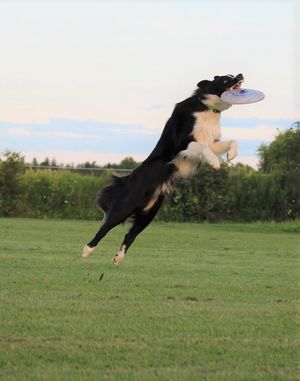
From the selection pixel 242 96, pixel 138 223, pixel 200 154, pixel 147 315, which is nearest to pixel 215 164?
pixel 200 154

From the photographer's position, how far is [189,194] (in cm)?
3212

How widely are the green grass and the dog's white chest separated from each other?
6.38 ft

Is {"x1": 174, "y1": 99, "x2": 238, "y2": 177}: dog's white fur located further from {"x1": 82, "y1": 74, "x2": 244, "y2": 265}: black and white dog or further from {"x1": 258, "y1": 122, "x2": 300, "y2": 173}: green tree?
{"x1": 258, "y1": 122, "x2": 300, "y2": 173}: green tree

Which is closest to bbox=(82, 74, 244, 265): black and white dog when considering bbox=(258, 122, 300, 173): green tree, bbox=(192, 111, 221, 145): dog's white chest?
bbox=(192, 111, 221, 145): dog's white chest

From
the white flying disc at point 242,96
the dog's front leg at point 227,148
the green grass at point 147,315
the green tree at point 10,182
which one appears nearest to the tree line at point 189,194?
the green tree at point 10,182

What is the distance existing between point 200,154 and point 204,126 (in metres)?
0.35

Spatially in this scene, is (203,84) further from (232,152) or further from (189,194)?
(189,194)

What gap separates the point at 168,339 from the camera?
7973mm

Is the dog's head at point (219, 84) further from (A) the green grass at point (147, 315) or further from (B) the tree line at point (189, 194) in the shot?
(B) the tree line at point (189, 194)

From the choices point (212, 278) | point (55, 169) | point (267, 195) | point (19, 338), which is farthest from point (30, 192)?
point (19, 338)

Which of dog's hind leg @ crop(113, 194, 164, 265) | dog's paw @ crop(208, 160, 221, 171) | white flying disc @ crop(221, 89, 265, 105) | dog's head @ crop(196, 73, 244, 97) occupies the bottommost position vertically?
dog's hind leg @ crop(113, 194, 164, 265)

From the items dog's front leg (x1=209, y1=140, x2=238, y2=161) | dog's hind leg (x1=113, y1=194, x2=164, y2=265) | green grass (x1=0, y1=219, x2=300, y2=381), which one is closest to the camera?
green grass (x1=0, y1=219, x2=300, y2=381)

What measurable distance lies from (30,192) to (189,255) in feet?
53.2

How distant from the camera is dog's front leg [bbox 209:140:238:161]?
772 centimetres
